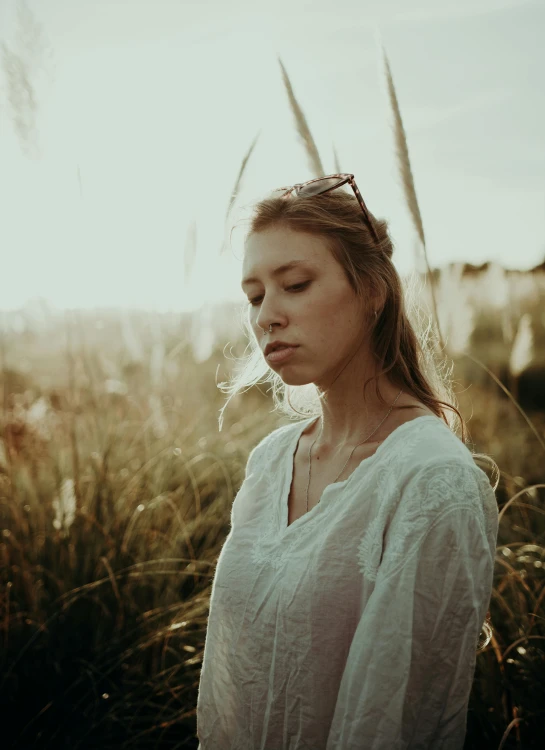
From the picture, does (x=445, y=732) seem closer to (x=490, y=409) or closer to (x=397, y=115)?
(x=397, y=115)

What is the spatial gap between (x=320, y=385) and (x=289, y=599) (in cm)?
50

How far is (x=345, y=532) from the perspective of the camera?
1.26 metres

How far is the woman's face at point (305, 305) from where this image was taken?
4.62ft

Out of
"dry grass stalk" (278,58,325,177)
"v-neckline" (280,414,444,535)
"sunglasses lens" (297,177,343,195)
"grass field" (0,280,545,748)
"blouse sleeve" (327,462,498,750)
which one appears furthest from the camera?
"dry grass stalk" (278,58,325,177)

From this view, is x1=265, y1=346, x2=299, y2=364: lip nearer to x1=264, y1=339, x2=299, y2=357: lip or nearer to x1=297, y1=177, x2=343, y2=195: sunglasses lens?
x1=264, y1=339, x2=299, y2=357: lip

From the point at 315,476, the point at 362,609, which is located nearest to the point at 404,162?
the point at 315,476

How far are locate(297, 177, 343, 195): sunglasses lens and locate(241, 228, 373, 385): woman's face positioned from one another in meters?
0.14

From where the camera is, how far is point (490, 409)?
13.4ft

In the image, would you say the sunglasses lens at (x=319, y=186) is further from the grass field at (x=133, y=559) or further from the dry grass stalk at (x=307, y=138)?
the grass field at (x=133, y=559)

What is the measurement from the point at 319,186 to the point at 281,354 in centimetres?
44

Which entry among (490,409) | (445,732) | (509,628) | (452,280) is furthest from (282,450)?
(490,409)

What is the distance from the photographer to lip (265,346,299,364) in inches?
56.0

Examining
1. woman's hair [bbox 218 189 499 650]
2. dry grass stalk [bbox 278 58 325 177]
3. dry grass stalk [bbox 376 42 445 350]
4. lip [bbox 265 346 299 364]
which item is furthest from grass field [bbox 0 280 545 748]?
dry grass stalk [bbox 278 58 325 177]

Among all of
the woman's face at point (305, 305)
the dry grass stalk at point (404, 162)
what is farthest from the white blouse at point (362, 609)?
the dry grass stalk at point (404, 162)
